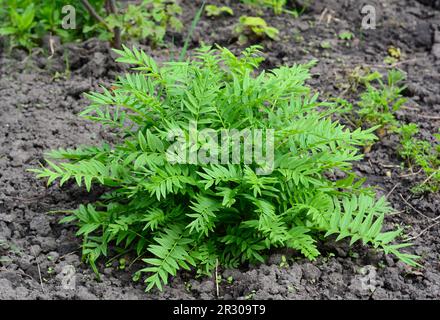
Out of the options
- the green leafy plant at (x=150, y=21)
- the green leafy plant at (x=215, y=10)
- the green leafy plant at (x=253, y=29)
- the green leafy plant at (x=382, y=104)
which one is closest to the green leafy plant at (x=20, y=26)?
the green leafy plant at (x=150, y=21)

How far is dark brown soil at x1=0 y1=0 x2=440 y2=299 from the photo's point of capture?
12.0ft

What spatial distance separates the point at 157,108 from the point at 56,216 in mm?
871

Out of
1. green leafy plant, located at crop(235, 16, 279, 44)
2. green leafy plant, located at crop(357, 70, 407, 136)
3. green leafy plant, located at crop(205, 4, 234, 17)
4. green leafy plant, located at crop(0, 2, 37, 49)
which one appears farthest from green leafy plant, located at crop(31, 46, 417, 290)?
green leafy plant, located at crop(205, 4, 234, 17)

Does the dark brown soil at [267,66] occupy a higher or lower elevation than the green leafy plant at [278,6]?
lower

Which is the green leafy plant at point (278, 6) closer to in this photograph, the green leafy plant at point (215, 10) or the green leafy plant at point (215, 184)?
the green leafy plant at point (215, 10)

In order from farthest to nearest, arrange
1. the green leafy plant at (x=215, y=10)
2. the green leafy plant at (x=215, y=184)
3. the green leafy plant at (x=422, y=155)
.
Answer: the green leafy plant at (x=215, y=10), the green leafy plant at (x=422, y=155), the green leafy plant at (x=215, y=184)

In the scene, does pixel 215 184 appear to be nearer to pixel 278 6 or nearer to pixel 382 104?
pixel 382 104

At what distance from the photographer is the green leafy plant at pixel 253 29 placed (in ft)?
18.7

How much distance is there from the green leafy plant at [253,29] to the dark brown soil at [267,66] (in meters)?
0.08

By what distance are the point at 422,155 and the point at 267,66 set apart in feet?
4.72

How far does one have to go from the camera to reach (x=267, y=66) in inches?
218

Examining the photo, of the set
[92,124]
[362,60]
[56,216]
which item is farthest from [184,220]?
[362,60]
